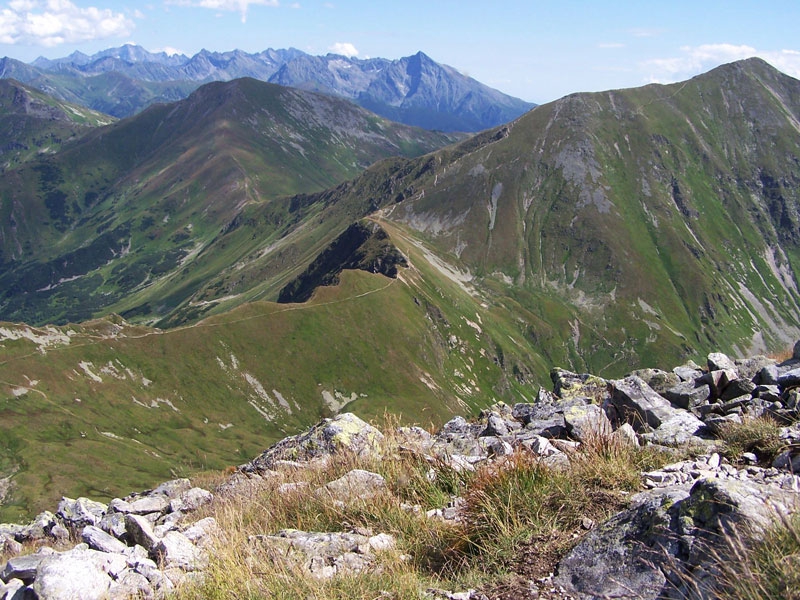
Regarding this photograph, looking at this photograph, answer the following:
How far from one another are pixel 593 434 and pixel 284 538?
17.2 ft

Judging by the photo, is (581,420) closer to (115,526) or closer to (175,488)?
(115,526)

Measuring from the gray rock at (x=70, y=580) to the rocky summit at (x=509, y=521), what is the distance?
0.02 metres

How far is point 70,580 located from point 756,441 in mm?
10233

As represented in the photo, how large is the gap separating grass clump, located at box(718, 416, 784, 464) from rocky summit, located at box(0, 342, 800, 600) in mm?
36

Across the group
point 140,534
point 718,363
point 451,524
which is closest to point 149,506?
point 140,534

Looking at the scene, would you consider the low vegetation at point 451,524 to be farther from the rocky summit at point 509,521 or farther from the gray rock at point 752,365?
the gray rock at point 752,365

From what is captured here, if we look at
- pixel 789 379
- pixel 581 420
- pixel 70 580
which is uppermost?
pixel 789 379

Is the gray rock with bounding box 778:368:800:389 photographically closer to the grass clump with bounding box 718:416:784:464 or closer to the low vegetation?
the grass clump with bounding box 718:416:784:464

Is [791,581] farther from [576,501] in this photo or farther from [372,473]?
[372,473]

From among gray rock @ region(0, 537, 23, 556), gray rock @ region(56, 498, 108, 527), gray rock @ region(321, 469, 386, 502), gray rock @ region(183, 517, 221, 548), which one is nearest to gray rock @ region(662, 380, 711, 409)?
gray rock @ region(321, 469, 386, 502)

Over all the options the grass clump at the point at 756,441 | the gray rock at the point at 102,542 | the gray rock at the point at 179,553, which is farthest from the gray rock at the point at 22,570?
the grass clump at the point at 756,441

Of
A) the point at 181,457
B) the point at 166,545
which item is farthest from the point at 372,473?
the point at 181,457

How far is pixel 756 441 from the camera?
868 centimetres

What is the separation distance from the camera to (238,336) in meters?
174
